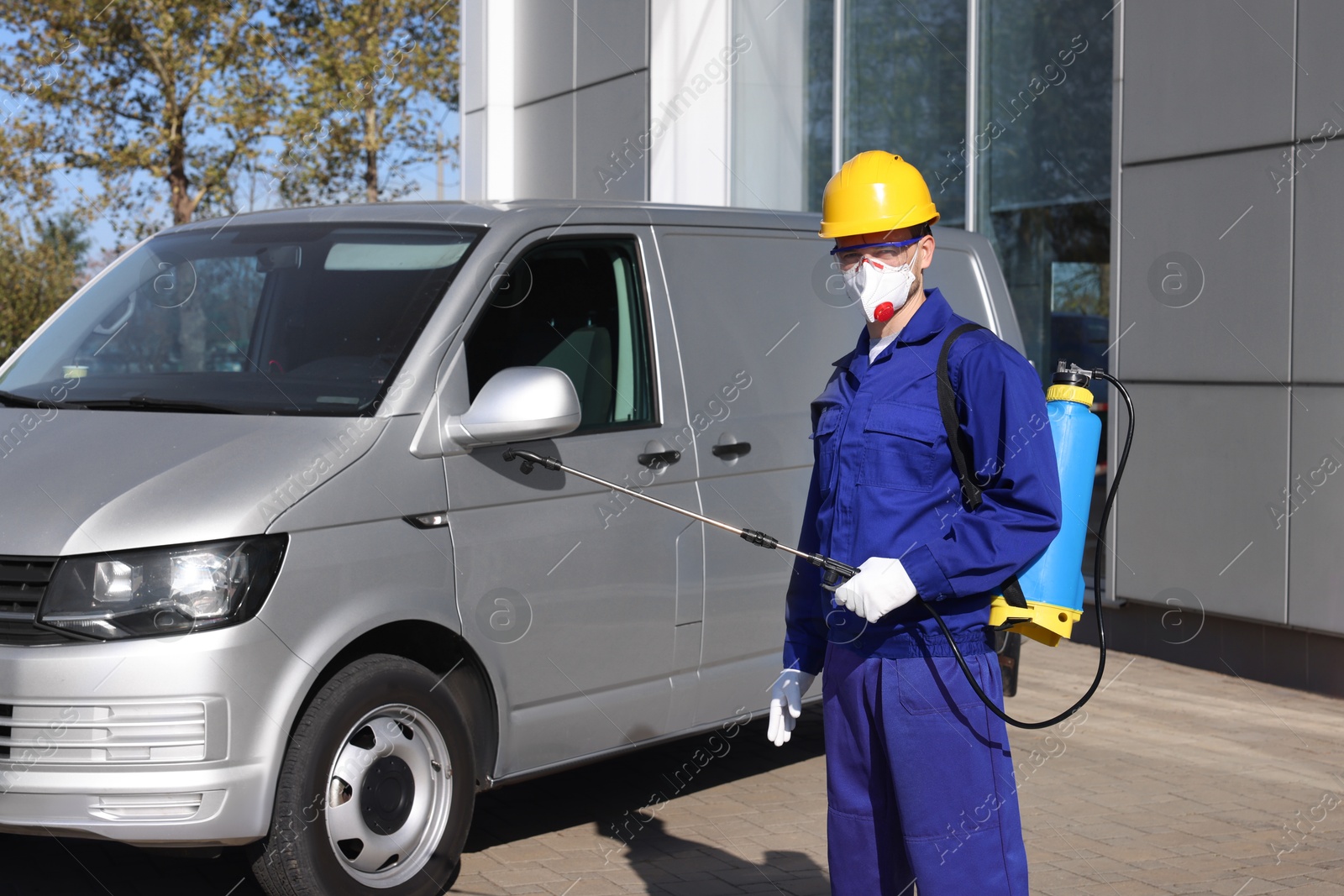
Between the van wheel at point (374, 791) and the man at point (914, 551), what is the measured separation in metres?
1.54

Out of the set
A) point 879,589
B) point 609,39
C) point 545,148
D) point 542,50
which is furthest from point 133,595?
point 542,50

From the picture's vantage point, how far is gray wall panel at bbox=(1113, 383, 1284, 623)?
8.21m

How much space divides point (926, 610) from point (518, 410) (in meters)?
1.71

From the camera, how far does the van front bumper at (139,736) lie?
3883 mm

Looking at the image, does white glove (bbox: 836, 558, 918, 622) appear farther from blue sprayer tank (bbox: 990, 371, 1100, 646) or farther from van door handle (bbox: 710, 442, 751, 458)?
van door handle (bbox: 710, 442, 751, 458)

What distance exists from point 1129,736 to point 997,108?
542 centimetres

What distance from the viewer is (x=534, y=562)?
473 cm

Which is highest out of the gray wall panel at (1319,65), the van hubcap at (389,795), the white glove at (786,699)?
the gray wall panel at (1319,65)

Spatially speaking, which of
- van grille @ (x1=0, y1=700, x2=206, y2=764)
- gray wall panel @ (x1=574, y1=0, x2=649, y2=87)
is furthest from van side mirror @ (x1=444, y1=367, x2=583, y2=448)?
gray wall panel @ (x1=574, y1=0, x2=649, y2=87)

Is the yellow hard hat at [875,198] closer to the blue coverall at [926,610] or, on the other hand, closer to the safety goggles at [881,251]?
the safety goggles at [881,251]

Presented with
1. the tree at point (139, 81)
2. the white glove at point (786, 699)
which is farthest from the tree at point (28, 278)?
the white glove at point (786, 699)

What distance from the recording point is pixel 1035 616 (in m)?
3.08

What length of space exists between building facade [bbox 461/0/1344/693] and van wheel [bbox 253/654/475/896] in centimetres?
530

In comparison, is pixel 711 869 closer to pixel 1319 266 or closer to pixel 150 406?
pixel 150 406
